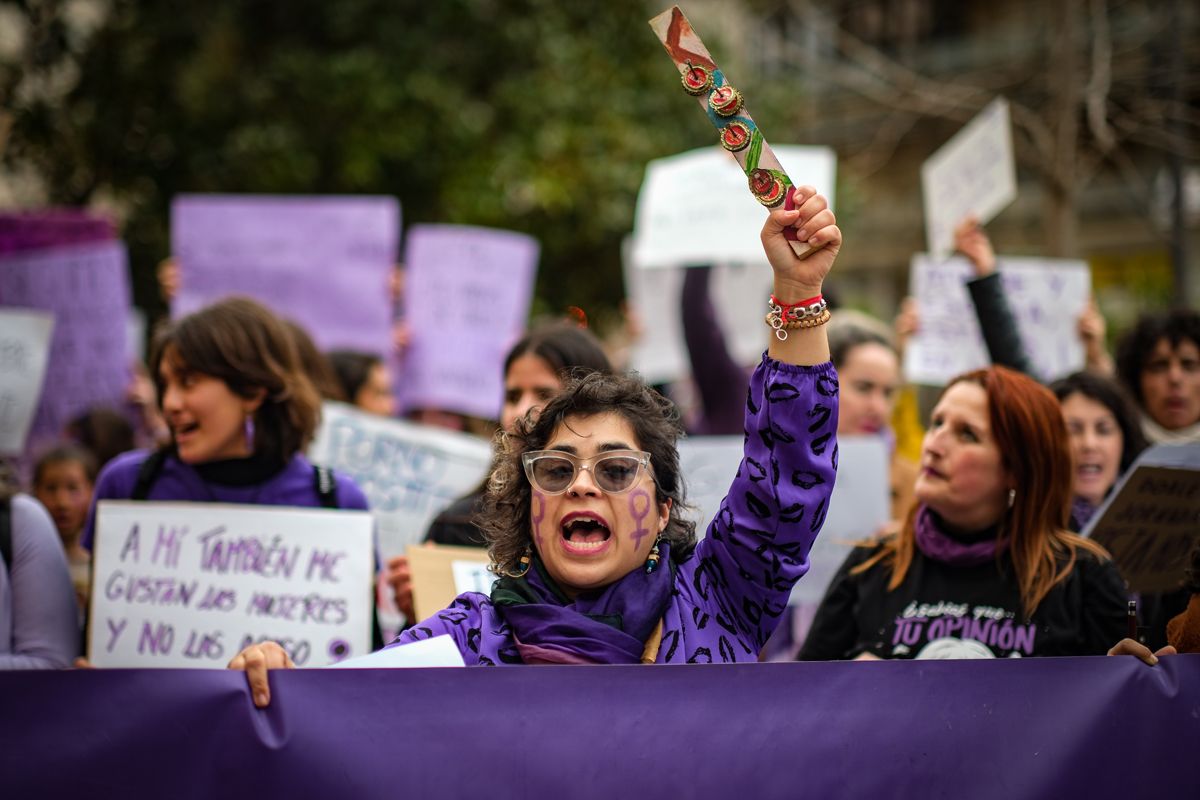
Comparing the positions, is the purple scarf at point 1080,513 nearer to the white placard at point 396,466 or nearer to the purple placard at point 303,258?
the white placard at point 396,466

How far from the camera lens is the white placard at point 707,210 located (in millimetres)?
5754

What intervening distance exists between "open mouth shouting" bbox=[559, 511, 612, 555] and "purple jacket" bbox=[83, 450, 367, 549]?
→ 1.21 m

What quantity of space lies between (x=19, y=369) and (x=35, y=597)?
225 cm

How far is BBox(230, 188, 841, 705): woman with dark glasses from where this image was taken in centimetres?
230

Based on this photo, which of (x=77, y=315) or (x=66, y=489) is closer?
(x=66, y=489)

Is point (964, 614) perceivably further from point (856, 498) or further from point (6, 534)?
point (6, 534)

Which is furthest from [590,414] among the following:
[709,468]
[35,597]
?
[709,468]

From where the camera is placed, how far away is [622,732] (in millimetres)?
2189

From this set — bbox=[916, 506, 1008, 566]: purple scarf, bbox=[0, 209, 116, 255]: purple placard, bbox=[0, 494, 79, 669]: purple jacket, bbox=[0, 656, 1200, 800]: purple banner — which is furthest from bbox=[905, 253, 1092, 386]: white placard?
bbox=[0, 209, 116, 255]: purple placard

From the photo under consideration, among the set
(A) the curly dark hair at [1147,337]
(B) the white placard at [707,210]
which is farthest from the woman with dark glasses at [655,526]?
(B) the white placard at [707,210]

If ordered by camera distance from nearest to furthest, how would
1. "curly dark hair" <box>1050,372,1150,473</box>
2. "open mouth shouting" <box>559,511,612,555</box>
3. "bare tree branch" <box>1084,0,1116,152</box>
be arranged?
"open mouth shouting" <box>559,511,612,555</box> → "curly dark hair" <box>1050,372,1150,473</box> → "bare tree branch" <box>1084,0,1116,152</box>

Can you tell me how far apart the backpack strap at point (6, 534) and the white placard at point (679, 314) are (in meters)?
3.14

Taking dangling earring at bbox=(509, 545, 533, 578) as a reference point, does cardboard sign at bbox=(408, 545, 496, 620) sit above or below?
below

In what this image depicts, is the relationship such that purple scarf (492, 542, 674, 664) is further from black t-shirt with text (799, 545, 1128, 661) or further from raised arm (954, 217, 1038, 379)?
raised arm (954, 217, 1038, 379)
